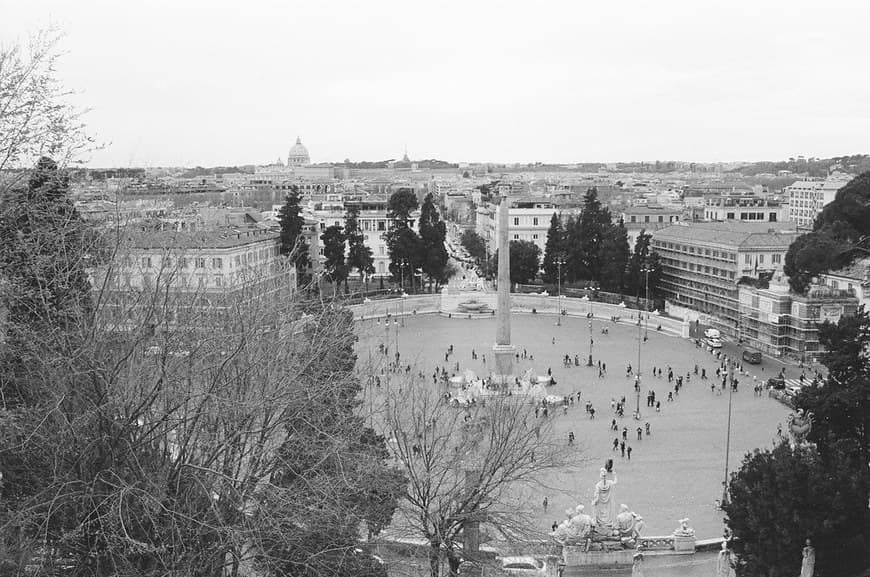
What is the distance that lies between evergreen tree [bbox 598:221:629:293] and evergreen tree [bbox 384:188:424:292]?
35.7 ft

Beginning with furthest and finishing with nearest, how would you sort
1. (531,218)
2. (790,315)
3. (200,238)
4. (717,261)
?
(531,218) < (717,261) < (790,315) < (200,238)

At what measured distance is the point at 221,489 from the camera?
1219cm

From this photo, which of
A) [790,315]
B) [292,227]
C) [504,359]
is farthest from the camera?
[292,227]

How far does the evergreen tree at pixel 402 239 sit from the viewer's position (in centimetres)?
5900

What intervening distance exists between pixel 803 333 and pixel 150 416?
35.5m

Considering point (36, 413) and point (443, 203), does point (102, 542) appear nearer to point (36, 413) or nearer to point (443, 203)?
point (36, 413)

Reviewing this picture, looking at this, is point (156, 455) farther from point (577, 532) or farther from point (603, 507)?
point (603, 507)

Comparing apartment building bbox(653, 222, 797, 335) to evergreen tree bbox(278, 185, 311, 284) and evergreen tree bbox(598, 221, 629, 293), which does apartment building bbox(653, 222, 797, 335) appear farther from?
evergreen tree bbox(278, 185, 311, 284)

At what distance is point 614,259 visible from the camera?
57.3 meters

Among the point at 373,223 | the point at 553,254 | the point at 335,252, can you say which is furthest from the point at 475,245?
the point at 335,252

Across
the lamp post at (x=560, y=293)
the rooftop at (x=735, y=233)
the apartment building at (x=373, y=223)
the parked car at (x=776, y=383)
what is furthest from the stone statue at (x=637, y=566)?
the apartment building at (x=373, y=223)

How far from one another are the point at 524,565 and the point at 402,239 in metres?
41.6

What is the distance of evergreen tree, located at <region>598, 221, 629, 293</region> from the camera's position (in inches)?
2245

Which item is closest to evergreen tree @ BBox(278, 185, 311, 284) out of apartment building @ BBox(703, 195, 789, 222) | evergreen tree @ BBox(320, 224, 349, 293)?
evergreen tree @ BBox(320, 224, 349, 293)
